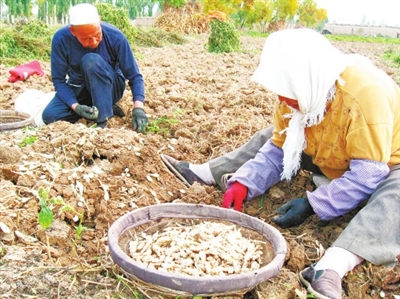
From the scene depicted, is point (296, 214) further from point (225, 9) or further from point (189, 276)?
point (225, 9)

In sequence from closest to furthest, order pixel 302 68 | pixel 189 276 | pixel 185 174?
pixel 189 276
pixel 302 68
pixel 185 174

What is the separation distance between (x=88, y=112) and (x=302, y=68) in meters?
2.05

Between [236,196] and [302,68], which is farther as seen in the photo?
[236,196]

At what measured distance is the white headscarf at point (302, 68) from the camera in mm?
1994

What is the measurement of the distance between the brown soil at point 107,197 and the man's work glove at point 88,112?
0.98ft

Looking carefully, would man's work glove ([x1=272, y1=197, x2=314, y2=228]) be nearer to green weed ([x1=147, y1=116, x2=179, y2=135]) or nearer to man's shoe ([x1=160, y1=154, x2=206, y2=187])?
man's shoe ([x1=160, y1=154, x2=206, y2=187])

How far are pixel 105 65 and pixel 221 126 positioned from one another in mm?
992

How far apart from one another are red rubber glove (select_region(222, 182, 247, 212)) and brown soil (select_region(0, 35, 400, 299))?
127 millimetres

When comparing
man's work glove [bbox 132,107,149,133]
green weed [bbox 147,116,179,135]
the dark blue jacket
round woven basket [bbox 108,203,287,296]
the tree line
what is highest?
the dark blue jacket

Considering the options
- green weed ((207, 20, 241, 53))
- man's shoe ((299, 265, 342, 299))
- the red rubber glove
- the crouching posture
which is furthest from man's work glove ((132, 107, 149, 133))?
green weed ((207, 20, 241, 53))

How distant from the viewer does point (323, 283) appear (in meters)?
1.83

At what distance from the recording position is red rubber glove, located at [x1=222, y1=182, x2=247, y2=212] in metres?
2.49

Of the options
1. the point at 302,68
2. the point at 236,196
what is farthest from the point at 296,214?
the point at 302,68

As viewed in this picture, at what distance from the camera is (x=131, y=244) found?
193 centimetres
